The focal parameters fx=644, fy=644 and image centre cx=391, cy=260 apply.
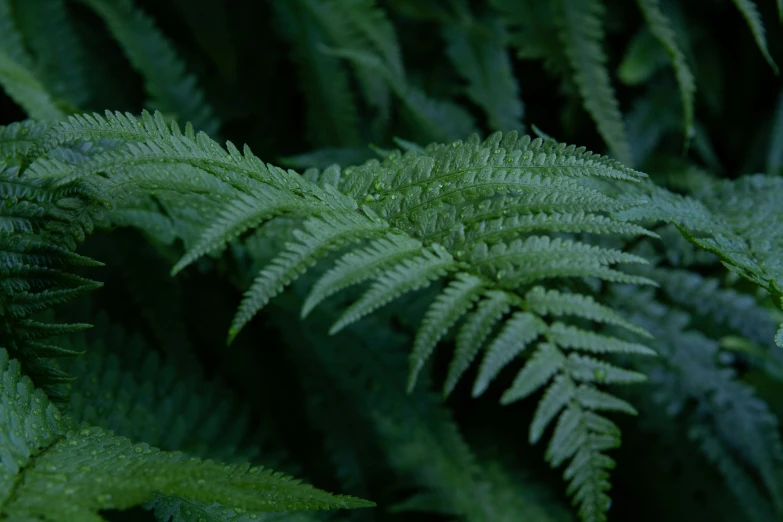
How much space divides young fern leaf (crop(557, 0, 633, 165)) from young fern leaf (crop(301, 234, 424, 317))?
1.04m

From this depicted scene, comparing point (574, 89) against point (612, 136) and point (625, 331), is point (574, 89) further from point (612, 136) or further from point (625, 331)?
point (625, 331)

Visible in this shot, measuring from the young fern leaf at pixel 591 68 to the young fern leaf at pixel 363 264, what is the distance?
104 cm

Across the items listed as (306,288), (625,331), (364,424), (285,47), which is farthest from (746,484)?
(285,47)

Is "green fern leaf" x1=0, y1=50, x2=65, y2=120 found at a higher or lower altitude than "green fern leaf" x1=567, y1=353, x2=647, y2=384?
higher

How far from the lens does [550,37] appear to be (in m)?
1.98

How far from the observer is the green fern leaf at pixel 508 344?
80cm

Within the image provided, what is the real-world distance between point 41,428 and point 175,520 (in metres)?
0.22

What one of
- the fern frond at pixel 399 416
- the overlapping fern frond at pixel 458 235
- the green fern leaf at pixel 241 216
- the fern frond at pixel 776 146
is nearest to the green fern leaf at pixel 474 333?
the overlapping fern frond at pixel 458 235

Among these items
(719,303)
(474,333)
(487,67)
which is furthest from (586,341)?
(487,67)

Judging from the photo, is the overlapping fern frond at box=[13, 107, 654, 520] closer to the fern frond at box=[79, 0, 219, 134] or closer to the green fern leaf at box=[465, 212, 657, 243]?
the green fern leaf at box=[465, 212, 657, 243]

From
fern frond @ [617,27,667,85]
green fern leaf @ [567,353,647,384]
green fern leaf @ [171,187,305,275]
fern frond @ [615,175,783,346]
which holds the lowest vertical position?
green fern leaf @ [567,353,647,384]

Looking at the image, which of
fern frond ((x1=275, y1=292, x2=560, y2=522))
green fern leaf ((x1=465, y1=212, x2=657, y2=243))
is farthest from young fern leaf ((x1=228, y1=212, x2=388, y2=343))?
fern frond ((x1=275, y1=292, x2=560, y2=522))

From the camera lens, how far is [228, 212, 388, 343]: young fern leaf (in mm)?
787

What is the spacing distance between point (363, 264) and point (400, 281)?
6 cm
